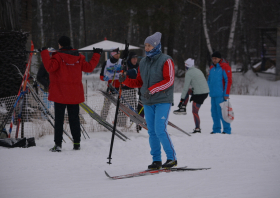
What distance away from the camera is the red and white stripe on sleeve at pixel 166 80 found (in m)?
3.60

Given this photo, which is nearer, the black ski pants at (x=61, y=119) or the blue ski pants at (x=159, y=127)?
the blue ski pants at (x=159, y=127)

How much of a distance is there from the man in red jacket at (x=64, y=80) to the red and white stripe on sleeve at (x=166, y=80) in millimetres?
1558

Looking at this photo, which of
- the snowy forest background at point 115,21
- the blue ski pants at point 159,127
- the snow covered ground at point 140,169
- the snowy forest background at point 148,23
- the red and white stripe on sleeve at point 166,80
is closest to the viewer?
the snow covered ground at point 140,169

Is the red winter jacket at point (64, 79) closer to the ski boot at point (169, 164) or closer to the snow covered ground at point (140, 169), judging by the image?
the snow covered ground at point (140, 169)

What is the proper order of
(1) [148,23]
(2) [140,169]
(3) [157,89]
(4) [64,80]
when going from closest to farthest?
1. (3) [157,89]
2. (2) [140,169]
3. (4) [64,80]
4. (1) [148,23]

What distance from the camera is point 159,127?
3.72m

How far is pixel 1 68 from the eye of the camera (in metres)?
6.90

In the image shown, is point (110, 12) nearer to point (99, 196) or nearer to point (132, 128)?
point (132, 128)

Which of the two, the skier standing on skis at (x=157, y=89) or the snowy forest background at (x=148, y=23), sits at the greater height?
the snowy forest background at (x=148, y=23)

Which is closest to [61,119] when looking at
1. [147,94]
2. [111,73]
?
[147,94]

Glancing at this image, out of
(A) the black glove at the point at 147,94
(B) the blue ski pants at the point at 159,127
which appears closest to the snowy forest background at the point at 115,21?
(B) the blue ski pants at the point at 159,127

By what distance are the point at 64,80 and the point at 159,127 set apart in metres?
1.78

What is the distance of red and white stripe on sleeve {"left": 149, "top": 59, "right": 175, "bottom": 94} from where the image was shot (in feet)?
11.8

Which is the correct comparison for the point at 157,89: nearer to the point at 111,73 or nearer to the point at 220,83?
the point at 111,73
